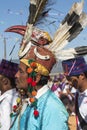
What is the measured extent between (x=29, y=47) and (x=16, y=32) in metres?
0.33

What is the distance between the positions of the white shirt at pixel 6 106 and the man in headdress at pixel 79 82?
944 mm

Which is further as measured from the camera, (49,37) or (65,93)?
(65,93)

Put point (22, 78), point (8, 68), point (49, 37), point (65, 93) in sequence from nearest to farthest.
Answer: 1. point (22, 78)
2. point (49, 37)
3. point (8, 68)
4. point (65, 93)

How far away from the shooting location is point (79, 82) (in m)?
6.39

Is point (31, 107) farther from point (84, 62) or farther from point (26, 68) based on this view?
point (84, 62)

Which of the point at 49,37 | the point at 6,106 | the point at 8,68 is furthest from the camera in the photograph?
the point at 8,68

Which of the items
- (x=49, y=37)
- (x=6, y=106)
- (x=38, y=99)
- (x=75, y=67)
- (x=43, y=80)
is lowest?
(x=6, y=106)

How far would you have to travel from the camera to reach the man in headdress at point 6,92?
5.15 metres

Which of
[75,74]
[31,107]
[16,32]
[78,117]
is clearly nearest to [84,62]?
[75,74]

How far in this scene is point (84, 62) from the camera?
6.59m

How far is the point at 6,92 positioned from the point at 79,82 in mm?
1156

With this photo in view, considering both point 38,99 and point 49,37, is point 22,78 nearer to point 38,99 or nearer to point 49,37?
point 38,99

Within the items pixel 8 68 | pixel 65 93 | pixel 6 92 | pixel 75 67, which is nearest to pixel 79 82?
pixel 75 67

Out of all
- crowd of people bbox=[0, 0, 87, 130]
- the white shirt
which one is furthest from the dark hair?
the white shirt
